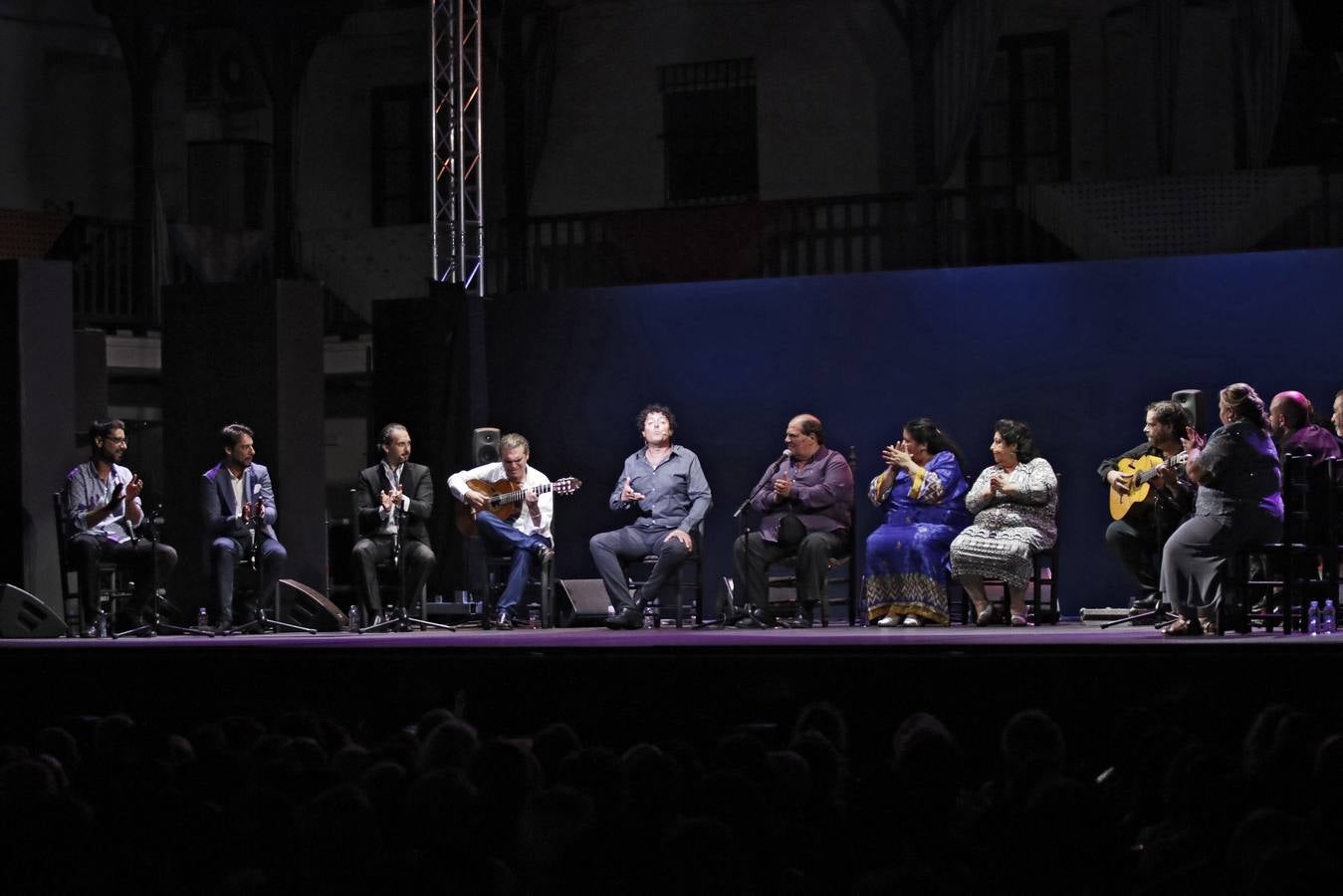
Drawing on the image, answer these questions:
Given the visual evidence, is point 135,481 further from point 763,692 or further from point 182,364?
point 763,692

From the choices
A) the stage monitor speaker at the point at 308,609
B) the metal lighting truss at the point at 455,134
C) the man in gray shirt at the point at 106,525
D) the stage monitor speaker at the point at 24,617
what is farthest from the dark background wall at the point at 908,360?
the stage monitor speaker at the point at 24,617

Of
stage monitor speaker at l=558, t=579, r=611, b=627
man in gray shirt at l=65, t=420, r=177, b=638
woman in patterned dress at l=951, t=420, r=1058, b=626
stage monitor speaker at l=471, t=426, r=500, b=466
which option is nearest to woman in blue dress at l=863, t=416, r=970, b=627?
woman in patterned dress at l=951, t=420, r=1058, b=626

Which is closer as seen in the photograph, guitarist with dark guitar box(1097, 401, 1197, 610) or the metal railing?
guitarist with dark guitar box(1097, 401, 1197, 610)

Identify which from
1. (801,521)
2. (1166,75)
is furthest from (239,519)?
(1166,75)

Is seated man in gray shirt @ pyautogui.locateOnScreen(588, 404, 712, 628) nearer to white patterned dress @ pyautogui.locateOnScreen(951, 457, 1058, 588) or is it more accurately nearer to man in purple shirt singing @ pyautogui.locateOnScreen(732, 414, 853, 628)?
man in purple shirt singing @ pyautogui.locateOnScreen(732, 414, 853, 628)

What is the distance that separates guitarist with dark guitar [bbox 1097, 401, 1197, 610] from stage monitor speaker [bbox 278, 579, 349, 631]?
3772 millimetres

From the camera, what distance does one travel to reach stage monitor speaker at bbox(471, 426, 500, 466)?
9.22m

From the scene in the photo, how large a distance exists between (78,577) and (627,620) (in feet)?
9.22

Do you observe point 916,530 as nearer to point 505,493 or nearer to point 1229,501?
point 1229,501

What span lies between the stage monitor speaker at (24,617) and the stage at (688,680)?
1643mm

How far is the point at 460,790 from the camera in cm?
311

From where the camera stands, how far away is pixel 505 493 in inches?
353

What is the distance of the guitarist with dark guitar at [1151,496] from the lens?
770 cm

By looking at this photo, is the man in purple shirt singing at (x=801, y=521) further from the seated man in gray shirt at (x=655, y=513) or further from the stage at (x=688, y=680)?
the stage at (x=688, y=680)
